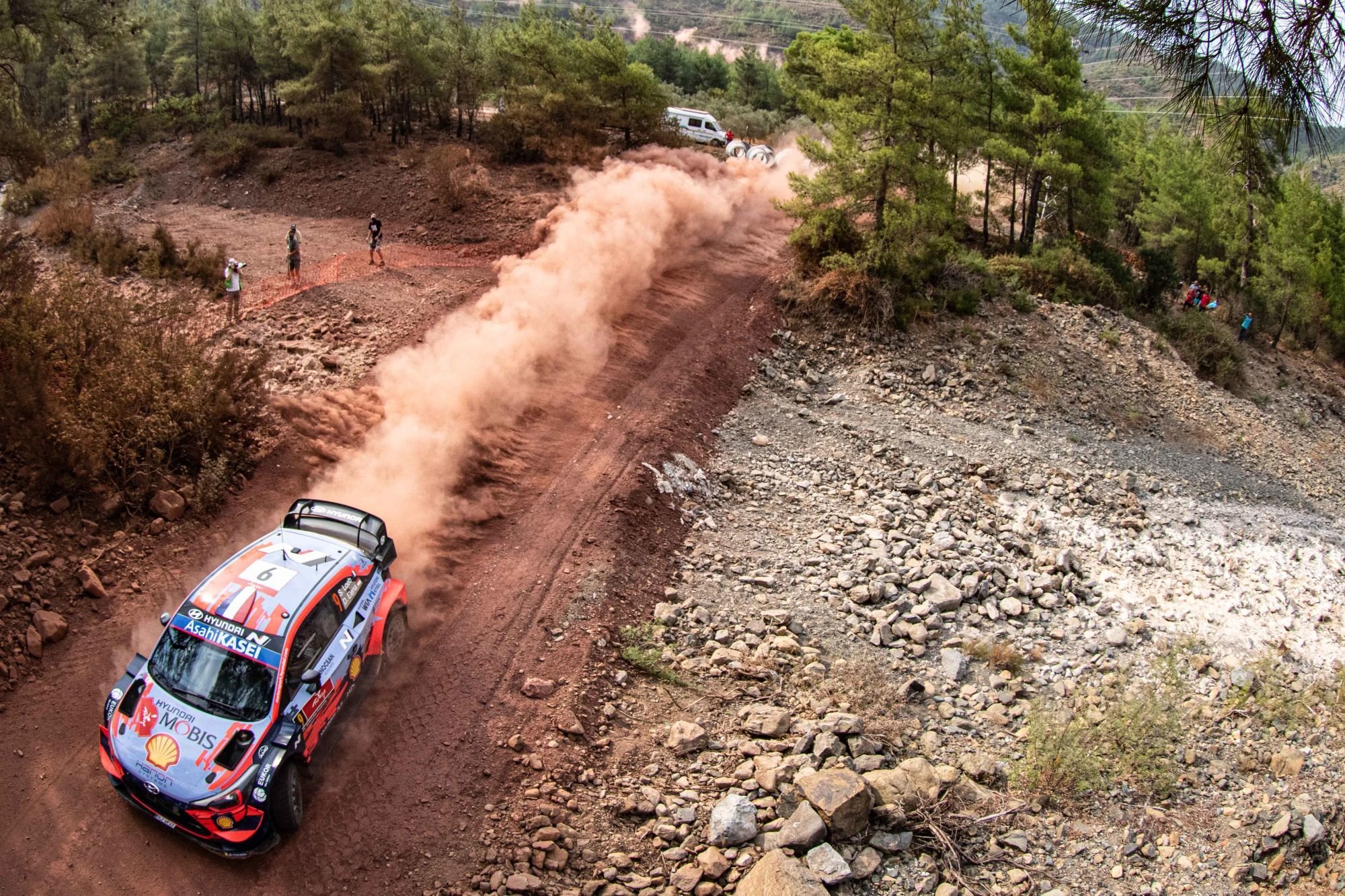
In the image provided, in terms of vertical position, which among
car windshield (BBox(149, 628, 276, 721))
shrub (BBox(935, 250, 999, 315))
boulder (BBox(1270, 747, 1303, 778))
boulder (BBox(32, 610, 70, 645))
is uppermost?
shrub (BBox(935, 250, 999, 315))

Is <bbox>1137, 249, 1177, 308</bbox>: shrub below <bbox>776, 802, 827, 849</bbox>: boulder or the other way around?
the other way around

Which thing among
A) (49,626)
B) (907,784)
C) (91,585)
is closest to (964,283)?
(907,784)

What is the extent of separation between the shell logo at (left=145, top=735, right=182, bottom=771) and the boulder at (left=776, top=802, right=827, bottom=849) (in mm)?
5960

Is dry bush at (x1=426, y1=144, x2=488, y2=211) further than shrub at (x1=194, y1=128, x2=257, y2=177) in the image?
No

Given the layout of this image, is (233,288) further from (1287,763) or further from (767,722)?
(1287,763)

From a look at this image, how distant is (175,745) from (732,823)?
218 inches

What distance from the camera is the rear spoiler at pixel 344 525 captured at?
10602mm

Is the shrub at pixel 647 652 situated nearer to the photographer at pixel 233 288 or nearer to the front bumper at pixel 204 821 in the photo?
the front bumper at pixel 204 821

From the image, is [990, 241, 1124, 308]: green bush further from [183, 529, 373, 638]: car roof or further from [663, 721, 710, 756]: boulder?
[183, 529, 373, 638]: car roof

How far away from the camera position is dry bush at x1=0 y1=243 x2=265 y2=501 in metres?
12.5

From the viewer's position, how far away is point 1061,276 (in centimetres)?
2938

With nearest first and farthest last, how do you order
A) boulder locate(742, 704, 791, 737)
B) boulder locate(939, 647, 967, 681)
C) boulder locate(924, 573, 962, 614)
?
1. boulder locate(742, 704, 791, 737)
2. boulder locate(939, 647, 967, 681)
3. boulder locate(924, 573, 962, 614)

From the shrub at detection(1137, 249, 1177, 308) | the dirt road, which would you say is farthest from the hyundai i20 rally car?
the shrub at detection(1137, 249, 1177, 308)

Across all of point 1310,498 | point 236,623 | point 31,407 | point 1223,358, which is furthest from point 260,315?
point 1223,358
